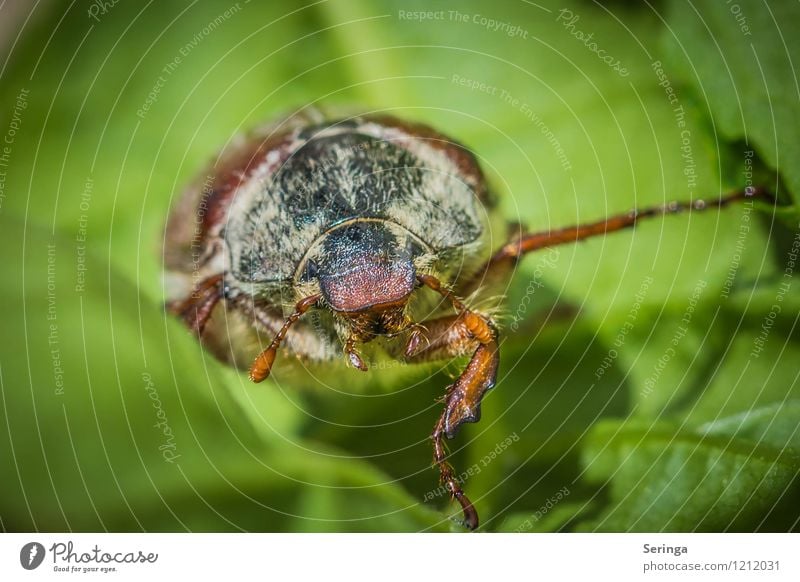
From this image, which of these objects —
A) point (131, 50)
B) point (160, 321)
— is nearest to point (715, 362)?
point (160, 321)

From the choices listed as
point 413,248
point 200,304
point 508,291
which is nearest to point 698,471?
point 508,291

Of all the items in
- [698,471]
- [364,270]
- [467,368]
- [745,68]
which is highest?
[745,68]

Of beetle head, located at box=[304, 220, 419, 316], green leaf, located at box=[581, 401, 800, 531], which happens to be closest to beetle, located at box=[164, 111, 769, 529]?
beetle head, located at box=[304, 220, 419, 316]

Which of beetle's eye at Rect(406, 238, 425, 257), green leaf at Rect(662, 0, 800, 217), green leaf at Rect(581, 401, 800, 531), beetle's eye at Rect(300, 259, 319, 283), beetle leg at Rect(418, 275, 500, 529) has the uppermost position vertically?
green leaf at Rect(662, 0, 800, 217)

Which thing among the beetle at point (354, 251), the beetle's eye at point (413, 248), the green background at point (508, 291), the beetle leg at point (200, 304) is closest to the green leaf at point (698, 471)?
the green background at point (508, 291)

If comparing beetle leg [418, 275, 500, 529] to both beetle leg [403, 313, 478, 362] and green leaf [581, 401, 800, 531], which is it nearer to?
beetle leg [403, 313, 478, 362]

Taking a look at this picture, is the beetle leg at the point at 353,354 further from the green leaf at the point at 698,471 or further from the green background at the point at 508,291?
the green leaf at the point at 698,471

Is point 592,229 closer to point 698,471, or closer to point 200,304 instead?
point 698,471
